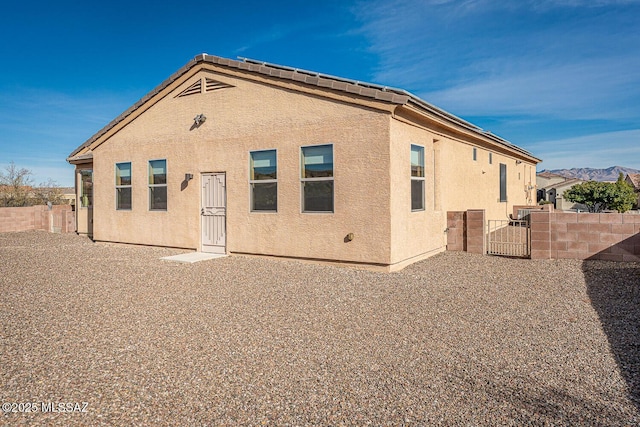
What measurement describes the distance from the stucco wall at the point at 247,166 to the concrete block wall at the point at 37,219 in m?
5.55

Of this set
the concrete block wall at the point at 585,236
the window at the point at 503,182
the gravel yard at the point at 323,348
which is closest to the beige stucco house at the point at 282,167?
the gravel yard at the point at 323,348

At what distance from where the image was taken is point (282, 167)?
29.9ft

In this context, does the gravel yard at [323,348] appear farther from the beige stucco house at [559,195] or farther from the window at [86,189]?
the beige stucco house at [559,195]

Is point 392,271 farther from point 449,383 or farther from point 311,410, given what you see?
point 311,410

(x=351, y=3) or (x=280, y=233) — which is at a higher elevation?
(x=351, y=3)

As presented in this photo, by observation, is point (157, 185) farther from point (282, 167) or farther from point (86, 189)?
point (86, 189)

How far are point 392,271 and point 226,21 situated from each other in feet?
39.8

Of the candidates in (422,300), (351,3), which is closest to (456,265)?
(422,300)

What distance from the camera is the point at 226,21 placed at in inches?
587

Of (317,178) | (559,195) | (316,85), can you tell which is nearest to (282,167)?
(317,178)

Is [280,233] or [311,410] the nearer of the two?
[311,410]

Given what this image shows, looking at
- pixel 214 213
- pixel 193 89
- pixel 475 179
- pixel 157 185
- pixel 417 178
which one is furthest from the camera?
pixel 475 179

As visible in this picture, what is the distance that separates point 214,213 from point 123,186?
160 inches

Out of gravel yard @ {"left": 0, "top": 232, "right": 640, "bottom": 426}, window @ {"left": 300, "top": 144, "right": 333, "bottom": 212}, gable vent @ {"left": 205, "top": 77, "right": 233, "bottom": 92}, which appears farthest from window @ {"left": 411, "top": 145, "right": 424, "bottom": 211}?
gable vent @ {"left": 205, "top": 77, "right": 233, "bottom": 92}
